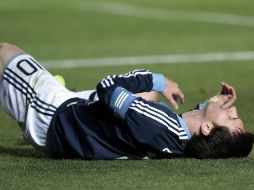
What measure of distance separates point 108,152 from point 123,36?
33.3 ft

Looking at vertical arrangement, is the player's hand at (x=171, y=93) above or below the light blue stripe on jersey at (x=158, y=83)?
below

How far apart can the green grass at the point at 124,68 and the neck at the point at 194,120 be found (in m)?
0.22

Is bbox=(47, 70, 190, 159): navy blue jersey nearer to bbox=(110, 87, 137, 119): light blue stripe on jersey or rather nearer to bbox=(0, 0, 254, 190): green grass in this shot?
bbox=(110, 87, 137, 119): light blue stripe on jersey

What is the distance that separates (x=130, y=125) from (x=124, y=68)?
635cm

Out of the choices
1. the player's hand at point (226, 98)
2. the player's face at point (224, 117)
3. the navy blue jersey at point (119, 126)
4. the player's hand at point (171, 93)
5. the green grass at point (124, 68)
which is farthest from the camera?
the player's hand at point (171, 93)

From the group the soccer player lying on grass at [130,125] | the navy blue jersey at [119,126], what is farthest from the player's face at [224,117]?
the navy blue jersey at [119,126]

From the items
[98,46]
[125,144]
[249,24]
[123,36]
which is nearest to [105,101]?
[125,144]

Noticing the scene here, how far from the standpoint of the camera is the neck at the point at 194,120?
6916mm

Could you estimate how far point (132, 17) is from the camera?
20.4 m

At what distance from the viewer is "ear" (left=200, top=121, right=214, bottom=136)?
6.86m

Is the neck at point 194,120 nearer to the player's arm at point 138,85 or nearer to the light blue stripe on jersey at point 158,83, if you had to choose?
the player's arm at point 138,85

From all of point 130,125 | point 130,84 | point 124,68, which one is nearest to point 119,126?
point 130,125

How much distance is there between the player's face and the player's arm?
0.88 feet

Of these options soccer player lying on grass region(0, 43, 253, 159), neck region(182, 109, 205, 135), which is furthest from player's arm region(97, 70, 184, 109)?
neck region(182, 109, 205, 135)
